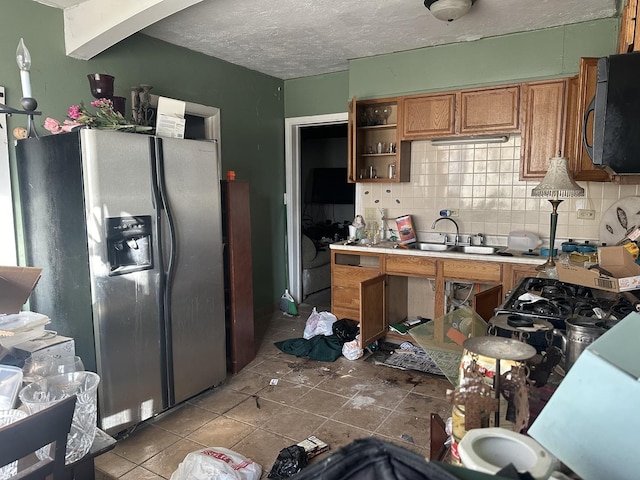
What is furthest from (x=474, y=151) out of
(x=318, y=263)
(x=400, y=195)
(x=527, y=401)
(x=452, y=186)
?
(x=527, y=401)

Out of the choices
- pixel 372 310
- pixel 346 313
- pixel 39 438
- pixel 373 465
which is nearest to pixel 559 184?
pixel 372 310

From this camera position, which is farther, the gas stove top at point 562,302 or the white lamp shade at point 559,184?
the white lamp shade at point 559,184

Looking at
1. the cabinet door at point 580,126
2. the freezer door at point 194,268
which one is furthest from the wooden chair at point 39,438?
the cabinet door at point 580,126

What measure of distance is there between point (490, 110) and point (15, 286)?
11.2 feet

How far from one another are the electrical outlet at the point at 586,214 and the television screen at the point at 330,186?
4.12 m

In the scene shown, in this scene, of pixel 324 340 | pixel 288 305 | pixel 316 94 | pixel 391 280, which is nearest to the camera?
pixel 324 340

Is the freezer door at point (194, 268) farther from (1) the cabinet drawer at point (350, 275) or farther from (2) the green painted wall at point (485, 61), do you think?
(2) the green painted wall at point (485, 61)

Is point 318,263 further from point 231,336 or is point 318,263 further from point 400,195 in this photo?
point 231,336

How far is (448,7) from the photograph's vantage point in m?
2.69

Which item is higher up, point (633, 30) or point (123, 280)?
point (633, 30)

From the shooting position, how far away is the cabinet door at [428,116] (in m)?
3.68

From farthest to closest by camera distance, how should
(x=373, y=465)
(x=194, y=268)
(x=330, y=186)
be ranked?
1. (x=330, y=186)
2. (x=194, y=268)
3. (x=373, y=465)

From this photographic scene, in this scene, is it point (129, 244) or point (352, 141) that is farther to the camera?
point (352, 141)

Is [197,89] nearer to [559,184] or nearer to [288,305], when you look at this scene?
[288,305]
